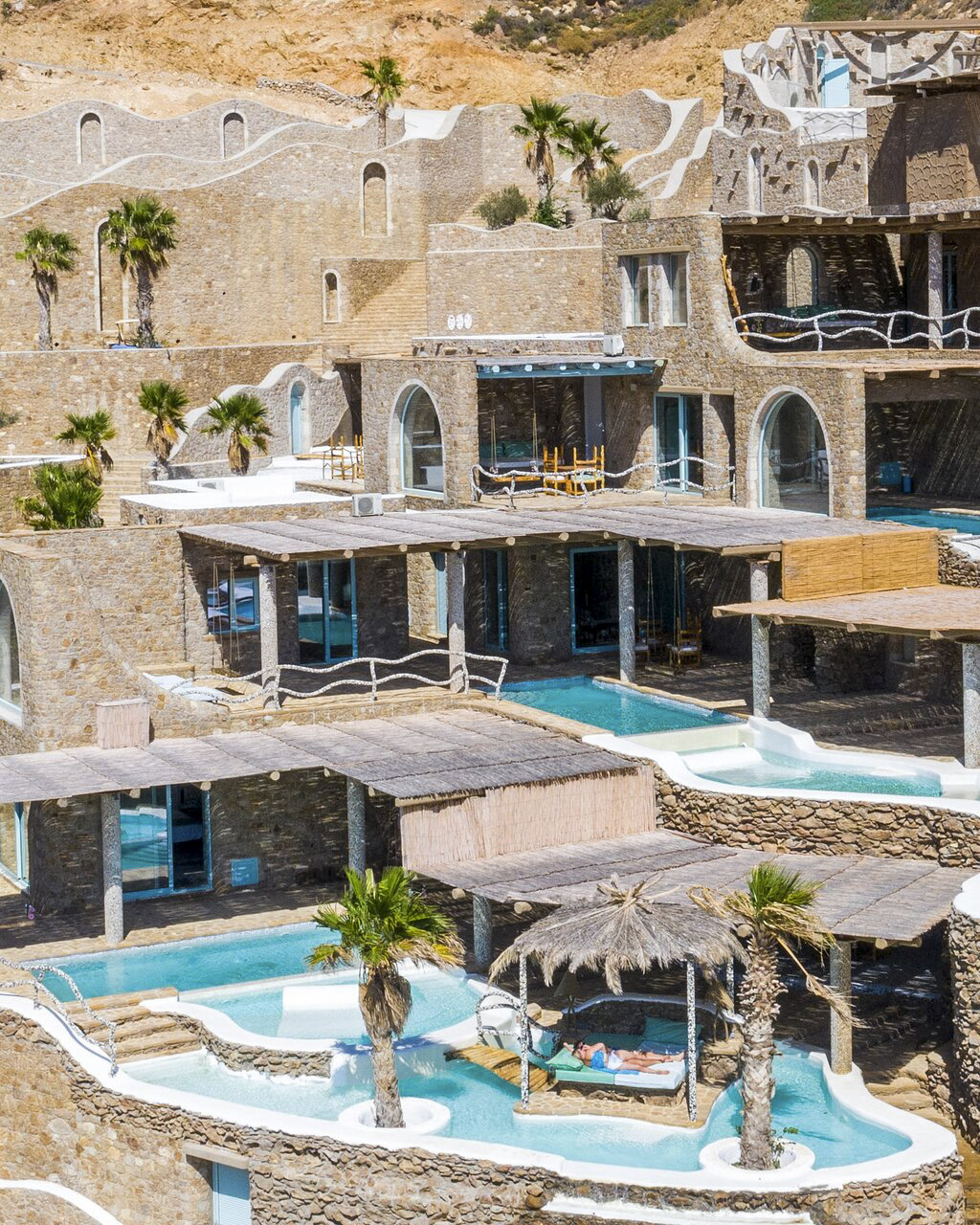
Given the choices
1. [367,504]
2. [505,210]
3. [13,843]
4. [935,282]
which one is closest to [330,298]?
[505,210]

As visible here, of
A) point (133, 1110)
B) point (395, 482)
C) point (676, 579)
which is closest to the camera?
point (133, 1110)

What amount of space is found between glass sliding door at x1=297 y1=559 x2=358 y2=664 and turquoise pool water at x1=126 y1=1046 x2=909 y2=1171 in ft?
36.2

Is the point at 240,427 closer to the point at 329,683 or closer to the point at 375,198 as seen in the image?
the point at 375,198

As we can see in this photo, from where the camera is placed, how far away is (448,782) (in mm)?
25047

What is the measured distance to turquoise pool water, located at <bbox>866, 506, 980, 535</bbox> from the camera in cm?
3247

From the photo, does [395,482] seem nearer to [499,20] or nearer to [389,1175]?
[389,1175]

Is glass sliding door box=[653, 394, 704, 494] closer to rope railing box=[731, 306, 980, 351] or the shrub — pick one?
rope railing box=[731, 306, 980, 351]

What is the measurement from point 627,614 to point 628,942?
1134 centimetres

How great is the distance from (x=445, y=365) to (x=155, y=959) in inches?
537

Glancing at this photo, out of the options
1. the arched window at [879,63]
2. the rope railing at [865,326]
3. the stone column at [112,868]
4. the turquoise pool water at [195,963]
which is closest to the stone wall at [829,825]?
the turquoise pool water at [195,963]

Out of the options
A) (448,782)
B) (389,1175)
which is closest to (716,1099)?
(389,1175)

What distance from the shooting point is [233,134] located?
209 feet

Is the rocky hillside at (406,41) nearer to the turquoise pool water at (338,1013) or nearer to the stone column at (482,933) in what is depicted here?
the stone column at (482,933)

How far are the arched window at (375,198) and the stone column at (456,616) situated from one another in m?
26.9
